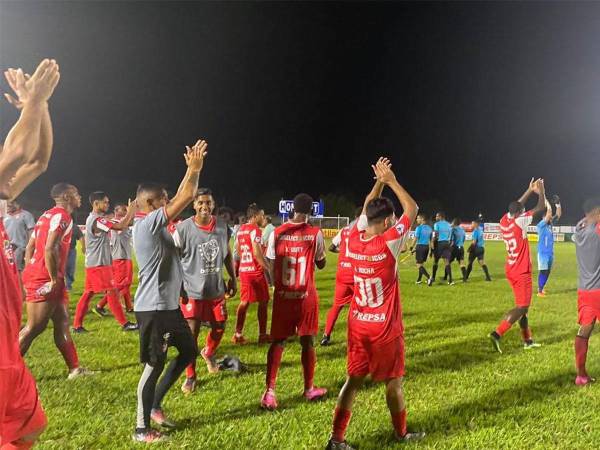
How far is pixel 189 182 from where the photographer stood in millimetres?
3756

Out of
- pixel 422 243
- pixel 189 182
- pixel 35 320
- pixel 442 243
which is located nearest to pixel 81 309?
pixel 35 320

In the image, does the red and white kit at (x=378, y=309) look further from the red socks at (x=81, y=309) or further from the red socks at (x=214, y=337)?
the red socks at (x=81, y=309)

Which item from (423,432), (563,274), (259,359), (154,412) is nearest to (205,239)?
(154,412)

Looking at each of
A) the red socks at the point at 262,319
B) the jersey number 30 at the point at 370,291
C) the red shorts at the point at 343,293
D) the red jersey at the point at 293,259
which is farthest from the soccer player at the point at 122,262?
the jersey number 30 at the point at 370,291

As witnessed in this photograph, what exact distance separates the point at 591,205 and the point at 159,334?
17.5ft

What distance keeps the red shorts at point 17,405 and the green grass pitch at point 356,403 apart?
1.79m

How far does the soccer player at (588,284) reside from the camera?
5609 mm

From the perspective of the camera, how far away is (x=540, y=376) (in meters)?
6.01

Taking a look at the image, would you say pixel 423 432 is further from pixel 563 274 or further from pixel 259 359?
pixel 563 274

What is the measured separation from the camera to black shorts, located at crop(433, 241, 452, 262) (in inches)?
633

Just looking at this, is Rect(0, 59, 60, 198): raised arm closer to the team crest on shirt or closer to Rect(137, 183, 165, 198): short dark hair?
Rect(137, 183, 165, 198): short dark hair

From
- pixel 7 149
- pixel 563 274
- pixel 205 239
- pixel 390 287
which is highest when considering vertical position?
pixel 7 149

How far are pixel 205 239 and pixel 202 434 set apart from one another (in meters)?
2.09

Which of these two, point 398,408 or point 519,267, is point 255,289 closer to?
point 519,267
